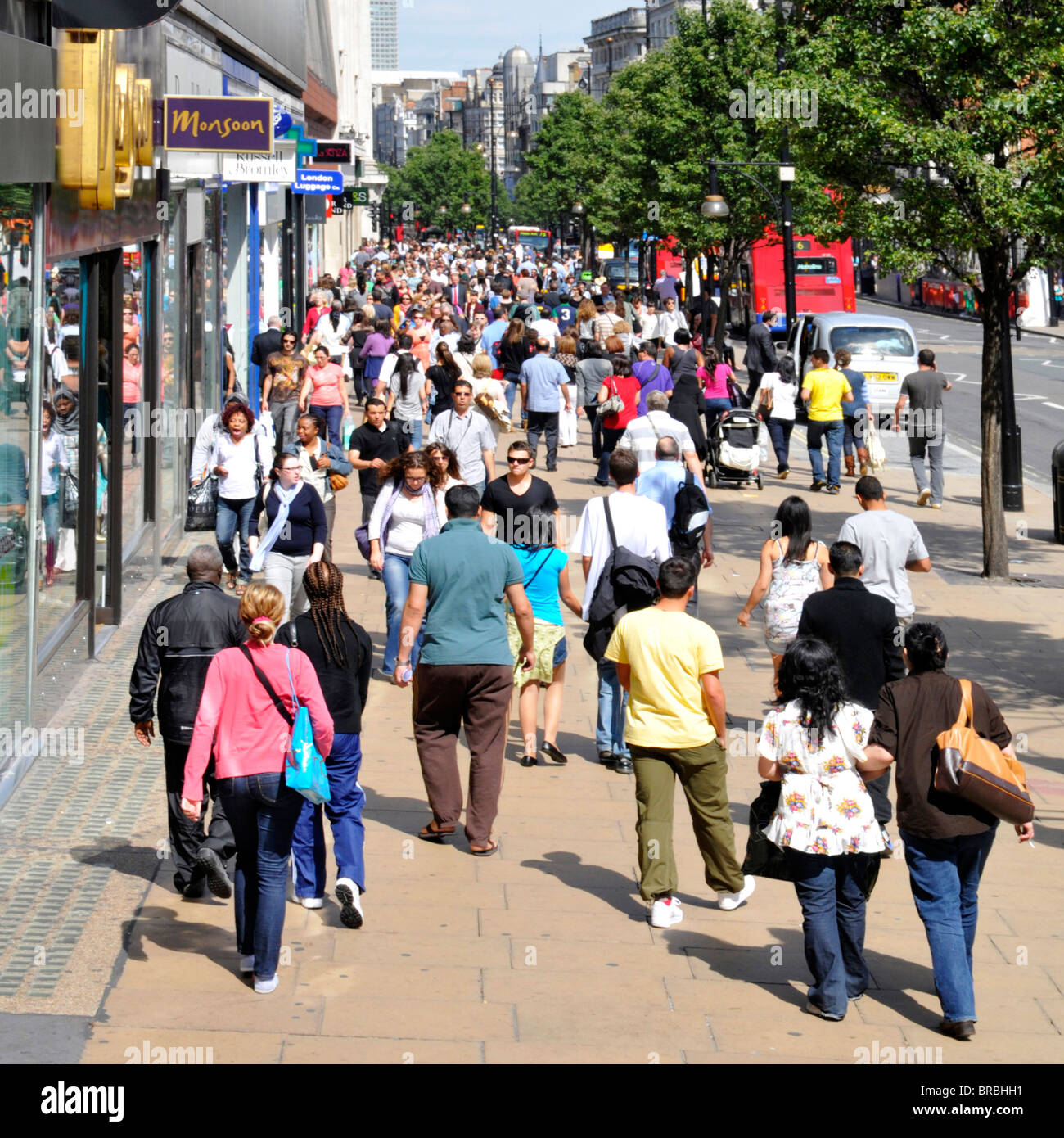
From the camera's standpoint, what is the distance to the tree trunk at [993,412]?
1550 centimetres

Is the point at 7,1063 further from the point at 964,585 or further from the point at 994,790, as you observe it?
the point at 964,585

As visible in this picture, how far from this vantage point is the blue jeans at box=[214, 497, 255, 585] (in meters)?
13.9

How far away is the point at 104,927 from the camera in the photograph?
7305 mm

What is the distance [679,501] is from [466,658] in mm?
3836

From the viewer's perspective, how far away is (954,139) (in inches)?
575

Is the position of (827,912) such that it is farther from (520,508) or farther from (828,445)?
(828,445)

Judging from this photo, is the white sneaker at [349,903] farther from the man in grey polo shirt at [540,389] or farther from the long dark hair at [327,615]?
the man in grey polo shirt at [540,389]

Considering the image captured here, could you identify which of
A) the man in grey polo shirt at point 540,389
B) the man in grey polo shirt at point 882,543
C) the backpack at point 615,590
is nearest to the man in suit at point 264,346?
the man in grey polo shirt at point 540,389

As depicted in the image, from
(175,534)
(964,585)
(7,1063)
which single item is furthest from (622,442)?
(7,1063)

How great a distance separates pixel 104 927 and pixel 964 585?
10218 millimetres

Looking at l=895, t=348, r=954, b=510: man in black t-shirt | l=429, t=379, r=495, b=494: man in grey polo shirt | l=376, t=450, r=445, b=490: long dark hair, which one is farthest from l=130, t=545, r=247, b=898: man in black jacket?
l=895, t=348, r=954, b=510: man in black t-shirt

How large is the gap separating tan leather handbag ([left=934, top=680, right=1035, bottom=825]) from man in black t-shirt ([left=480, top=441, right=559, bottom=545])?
382 centimetres

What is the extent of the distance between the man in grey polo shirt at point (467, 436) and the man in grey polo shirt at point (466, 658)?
211 inches

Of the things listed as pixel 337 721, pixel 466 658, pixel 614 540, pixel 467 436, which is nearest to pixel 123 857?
pixel 337 721
